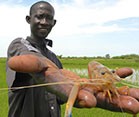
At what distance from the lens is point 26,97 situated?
164 cm

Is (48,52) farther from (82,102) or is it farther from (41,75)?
(82,102)

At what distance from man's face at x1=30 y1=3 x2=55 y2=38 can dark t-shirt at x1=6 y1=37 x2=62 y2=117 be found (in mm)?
151

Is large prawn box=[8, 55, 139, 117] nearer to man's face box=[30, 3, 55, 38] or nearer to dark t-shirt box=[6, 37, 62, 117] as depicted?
dark t-shirt box=[6, 37, 62, 117]

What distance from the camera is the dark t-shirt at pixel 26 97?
4.75ft

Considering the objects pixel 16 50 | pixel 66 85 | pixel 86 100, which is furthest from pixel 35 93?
pixel 86 100

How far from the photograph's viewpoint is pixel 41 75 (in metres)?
1.13

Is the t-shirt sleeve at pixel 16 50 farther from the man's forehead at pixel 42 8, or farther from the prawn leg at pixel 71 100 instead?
the prawn leg at pixel 71 100

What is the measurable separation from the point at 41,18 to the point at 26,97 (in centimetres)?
66

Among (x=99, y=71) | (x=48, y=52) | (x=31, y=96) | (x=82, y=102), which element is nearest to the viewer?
(x=82, y=102)

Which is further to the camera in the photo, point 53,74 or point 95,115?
point 95,115

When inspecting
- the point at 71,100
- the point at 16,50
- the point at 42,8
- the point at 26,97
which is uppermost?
the point at 42,8

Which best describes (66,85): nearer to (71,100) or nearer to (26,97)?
(71,100)

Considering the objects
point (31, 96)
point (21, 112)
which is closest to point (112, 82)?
point (31, 96)

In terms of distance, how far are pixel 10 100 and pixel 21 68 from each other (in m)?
0.78
